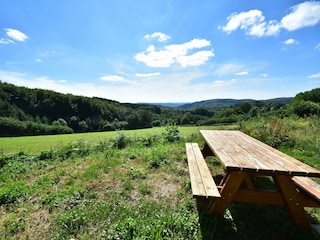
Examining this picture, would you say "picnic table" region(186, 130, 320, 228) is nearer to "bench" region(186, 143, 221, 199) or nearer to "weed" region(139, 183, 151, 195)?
"bench" region(186, 143, 221, 199)

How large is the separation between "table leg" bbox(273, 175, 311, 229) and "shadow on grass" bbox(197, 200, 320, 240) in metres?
0.10

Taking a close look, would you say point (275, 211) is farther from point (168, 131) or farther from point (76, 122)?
point (76, 122)

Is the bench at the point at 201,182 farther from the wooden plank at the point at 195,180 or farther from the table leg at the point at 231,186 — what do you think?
the table leg at the point at 231,186

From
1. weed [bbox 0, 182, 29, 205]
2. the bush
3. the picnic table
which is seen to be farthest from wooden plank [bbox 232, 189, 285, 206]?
the bush

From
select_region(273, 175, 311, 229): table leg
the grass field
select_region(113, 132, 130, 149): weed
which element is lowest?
the grass field

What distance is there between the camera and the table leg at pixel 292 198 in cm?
210

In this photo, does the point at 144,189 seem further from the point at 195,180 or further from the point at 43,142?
the point at 43,142

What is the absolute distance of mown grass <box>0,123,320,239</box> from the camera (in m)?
2.18

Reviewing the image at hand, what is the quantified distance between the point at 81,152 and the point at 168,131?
3712 mm

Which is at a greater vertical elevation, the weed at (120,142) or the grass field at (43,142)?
the weed at (120,142)

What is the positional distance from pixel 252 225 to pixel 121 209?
5.75 feet

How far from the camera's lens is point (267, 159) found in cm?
229

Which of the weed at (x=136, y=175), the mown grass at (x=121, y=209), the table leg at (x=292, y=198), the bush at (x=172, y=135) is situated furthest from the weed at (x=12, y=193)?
the bush at (x=172, y=135)

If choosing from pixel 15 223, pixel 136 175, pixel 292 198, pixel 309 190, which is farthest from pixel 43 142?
pixel 309 190
